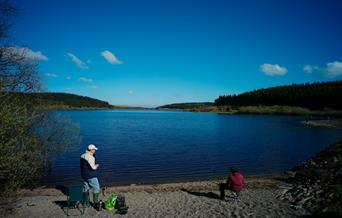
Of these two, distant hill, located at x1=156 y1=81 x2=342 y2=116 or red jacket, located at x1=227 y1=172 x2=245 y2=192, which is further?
distant hill, located at x1=156 y1=81 x2=342 y2=116

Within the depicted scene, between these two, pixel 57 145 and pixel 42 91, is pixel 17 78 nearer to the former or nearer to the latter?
pixel 42 91

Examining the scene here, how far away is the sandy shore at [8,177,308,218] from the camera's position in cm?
1316

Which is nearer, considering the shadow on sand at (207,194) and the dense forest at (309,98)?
the shadow on sand at (207,194)

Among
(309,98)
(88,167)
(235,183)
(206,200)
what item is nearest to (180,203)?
(206,200)

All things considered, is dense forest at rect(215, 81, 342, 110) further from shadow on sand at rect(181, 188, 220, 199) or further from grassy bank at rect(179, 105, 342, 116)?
shadow on sand at rect(181, 188, 220, 199)

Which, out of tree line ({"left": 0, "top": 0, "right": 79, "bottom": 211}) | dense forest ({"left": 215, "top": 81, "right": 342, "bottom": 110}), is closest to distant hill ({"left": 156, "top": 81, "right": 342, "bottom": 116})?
dense forest ({"left": 215, "top": 81, "right": 342, "bottom": 110})

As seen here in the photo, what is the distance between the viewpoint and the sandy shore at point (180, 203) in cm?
1316

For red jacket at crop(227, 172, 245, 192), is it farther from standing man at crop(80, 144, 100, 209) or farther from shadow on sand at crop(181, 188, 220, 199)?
standing man at crop(80, 144, 100, 209)

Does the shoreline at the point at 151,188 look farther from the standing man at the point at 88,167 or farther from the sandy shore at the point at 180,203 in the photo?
the standing man at the point at 88,167

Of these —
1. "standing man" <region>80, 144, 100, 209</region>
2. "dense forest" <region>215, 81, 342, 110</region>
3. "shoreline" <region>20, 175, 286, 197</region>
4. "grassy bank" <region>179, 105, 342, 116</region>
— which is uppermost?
"dense forest" <region>215, 81, 342, 110</region>

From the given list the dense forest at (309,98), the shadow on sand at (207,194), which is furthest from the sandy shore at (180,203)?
the dense forest at (309,98)

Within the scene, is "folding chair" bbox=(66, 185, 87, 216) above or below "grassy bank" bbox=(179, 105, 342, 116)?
below

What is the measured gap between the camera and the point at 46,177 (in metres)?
23.1

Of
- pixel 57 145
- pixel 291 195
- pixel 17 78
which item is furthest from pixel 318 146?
pixel 17 78
